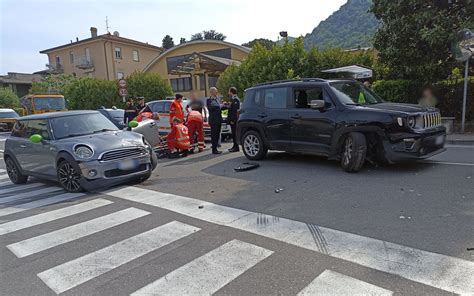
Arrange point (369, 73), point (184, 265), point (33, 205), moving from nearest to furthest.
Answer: point (184, 265) → point (33, 205) → point (369, 73)

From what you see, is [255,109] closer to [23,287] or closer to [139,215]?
[139,215]

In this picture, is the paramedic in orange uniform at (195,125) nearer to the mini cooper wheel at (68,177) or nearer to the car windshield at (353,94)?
the mini cooper wheel at (68,177)

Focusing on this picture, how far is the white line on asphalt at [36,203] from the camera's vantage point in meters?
5.73

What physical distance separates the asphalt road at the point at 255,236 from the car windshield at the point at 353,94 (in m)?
1.44

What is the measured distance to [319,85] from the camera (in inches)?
284

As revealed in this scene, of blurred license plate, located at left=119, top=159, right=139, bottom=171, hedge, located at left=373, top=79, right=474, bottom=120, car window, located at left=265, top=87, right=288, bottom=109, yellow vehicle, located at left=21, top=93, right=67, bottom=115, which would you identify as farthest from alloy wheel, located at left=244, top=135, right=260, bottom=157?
yellow vehicle, located at left=21, top=93, right=67, bottom=115

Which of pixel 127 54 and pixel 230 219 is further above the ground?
pixel 127 54

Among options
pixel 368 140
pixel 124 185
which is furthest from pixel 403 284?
pixel 124 185

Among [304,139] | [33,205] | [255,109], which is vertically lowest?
[33,205]

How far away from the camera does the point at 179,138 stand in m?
9.86

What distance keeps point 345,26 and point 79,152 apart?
174 ft

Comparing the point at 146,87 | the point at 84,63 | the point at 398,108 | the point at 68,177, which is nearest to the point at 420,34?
the point at 398,108

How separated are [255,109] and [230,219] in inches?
169

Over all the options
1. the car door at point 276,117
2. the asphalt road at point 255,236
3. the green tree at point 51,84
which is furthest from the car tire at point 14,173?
the green tree at point 51,84
